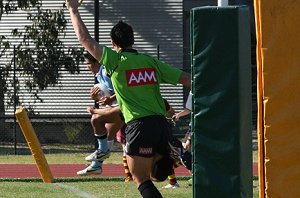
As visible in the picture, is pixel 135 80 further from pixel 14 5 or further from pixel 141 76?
pixel 14 5

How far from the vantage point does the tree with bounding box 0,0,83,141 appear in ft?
87.5

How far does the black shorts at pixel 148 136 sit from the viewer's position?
10.2m

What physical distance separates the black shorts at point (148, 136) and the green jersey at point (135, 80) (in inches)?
2.9

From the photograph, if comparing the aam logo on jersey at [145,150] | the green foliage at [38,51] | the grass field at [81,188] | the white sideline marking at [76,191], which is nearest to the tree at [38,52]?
the green foliage at [38,51]

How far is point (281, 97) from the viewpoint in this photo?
8.77 metres

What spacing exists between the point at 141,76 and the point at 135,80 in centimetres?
8

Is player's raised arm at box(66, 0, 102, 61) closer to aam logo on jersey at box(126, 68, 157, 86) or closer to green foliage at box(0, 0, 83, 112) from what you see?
aam logo on jersey at box(126, 68, 157, 86)

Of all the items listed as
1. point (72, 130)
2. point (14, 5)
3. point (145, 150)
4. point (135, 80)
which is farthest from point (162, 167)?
point (14, 5)

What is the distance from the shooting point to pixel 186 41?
29078 millimetres

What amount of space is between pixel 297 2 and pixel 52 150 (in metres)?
17.3

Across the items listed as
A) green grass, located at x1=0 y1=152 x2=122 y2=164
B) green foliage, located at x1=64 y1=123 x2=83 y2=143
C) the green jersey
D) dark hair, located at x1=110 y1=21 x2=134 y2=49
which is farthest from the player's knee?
green foliage, located at x1=64 y1=123 x2=83 y2=143

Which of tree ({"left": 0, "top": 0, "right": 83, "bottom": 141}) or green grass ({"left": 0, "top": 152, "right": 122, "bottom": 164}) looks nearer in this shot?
green grass ({"left": 0, "top": 152, "right": 122, "bottom": 164})

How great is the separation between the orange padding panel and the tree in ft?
58.5

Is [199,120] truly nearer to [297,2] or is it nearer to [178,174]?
[297,2]
